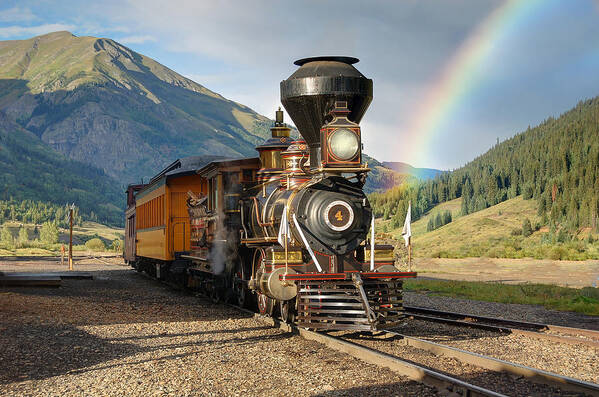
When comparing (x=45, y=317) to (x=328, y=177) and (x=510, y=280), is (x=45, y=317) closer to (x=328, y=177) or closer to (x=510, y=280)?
(x=328, y=177)

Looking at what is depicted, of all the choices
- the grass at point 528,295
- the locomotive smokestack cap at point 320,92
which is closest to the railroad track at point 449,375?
the locomotive smokestack cap at point 320,92

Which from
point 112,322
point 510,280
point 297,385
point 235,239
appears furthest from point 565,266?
point 297,385

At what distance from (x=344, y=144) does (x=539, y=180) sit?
7865 centimetres

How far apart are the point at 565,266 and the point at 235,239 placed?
106ft

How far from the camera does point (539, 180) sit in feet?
279

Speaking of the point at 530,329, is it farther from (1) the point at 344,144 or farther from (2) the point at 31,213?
(2) the point at 31,213

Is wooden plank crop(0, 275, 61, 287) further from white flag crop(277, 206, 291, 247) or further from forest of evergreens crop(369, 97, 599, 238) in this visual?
forest of evergreens crop(369, 97, 599, 238)

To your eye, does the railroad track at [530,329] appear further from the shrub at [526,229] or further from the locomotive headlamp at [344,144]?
the shrub at [526,229]

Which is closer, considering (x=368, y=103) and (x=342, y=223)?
(x=342, y=223)

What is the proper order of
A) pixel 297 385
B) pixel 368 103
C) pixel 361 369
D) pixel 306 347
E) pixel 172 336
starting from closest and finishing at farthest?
pixel 297 385
pixel 361 369
pixel 306 347
pixel 172 336
pixel 368 103

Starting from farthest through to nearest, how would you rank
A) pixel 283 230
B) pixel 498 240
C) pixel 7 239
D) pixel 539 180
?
pixel 7 239 → pixel 539 180 → pixel 498 240 → pixel 283 230

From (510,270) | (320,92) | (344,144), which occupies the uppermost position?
(320,92)

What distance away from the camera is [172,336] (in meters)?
12.2

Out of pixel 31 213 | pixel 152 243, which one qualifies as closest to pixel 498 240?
pixel 152 243
